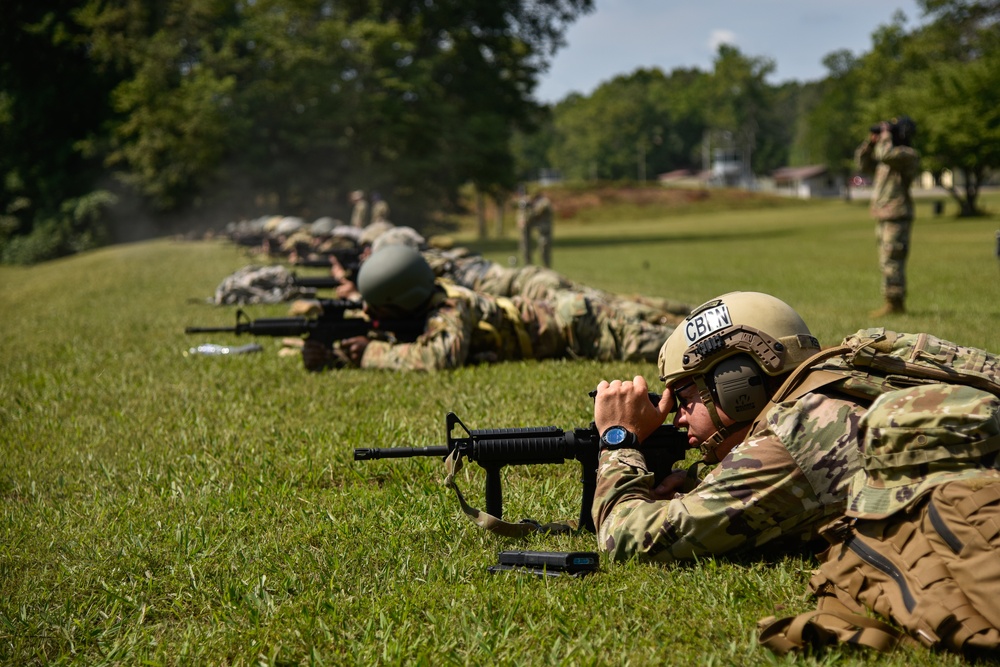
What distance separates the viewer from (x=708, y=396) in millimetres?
3963

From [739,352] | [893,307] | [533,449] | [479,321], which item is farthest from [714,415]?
[893,307]

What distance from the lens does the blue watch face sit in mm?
4234

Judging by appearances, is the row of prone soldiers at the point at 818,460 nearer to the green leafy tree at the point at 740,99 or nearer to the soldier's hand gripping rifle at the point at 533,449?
the soldier's hand gripping rifle at the point at 533,449

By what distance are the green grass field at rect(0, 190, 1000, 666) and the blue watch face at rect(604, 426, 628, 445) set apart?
0.55m

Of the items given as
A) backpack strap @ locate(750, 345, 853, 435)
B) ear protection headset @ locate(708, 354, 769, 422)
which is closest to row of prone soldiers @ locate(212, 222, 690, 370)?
ear protection headset @ locate(708, 354, 769, 422)

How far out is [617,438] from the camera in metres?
4.24

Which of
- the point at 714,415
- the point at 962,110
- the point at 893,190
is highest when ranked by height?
the point at 962,110

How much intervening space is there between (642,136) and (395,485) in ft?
460

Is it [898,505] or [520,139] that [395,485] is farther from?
[520,139]

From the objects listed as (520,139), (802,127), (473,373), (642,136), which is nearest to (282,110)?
(473,373)

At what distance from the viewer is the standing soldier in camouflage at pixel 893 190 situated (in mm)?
14607

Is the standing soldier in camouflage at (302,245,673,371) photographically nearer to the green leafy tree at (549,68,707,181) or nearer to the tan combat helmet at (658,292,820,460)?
the tan combat helmet at (658,292,820,460)

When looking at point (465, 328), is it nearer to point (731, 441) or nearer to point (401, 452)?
point (401, 452)

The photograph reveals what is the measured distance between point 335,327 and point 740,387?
21.1 feet
